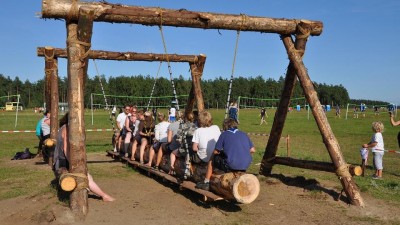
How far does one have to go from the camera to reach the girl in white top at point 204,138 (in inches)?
297

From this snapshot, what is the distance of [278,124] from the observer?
9.10 m

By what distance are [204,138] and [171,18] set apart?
2.18m

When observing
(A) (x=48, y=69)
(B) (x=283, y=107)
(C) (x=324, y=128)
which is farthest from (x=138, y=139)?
(C) (x=324, y=128)

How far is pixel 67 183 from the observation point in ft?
20.4

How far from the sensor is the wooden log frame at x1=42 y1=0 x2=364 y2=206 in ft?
21.3

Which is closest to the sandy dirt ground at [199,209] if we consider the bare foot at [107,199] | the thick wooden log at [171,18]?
the bare foot at [107,199]

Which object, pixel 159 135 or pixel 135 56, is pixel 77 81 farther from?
pixel 135 56

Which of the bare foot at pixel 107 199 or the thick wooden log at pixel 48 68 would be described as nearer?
the bare foot at pixel 107 199

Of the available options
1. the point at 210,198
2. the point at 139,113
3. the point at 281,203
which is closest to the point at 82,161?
the point at 210,198

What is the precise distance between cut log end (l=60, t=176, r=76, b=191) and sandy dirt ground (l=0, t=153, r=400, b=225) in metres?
0.37

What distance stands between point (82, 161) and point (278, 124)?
172 inches

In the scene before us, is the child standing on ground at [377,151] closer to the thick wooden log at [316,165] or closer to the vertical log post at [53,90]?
the thick wooden log at [316,165]

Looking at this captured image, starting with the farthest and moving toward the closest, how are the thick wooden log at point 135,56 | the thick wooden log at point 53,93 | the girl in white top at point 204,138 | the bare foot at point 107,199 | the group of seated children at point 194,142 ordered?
the thick wooden log at point 53,93
the thick wooden log at point 135,56
the girl in white top at point 204,138
the bare foot at point 107,199
the group of seated children at point 194,142

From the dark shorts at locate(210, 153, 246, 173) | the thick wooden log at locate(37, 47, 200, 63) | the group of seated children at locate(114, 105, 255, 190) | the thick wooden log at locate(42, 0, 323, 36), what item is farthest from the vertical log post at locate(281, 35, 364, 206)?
the thick wooden log at locate(37, 47, 200, 63)
